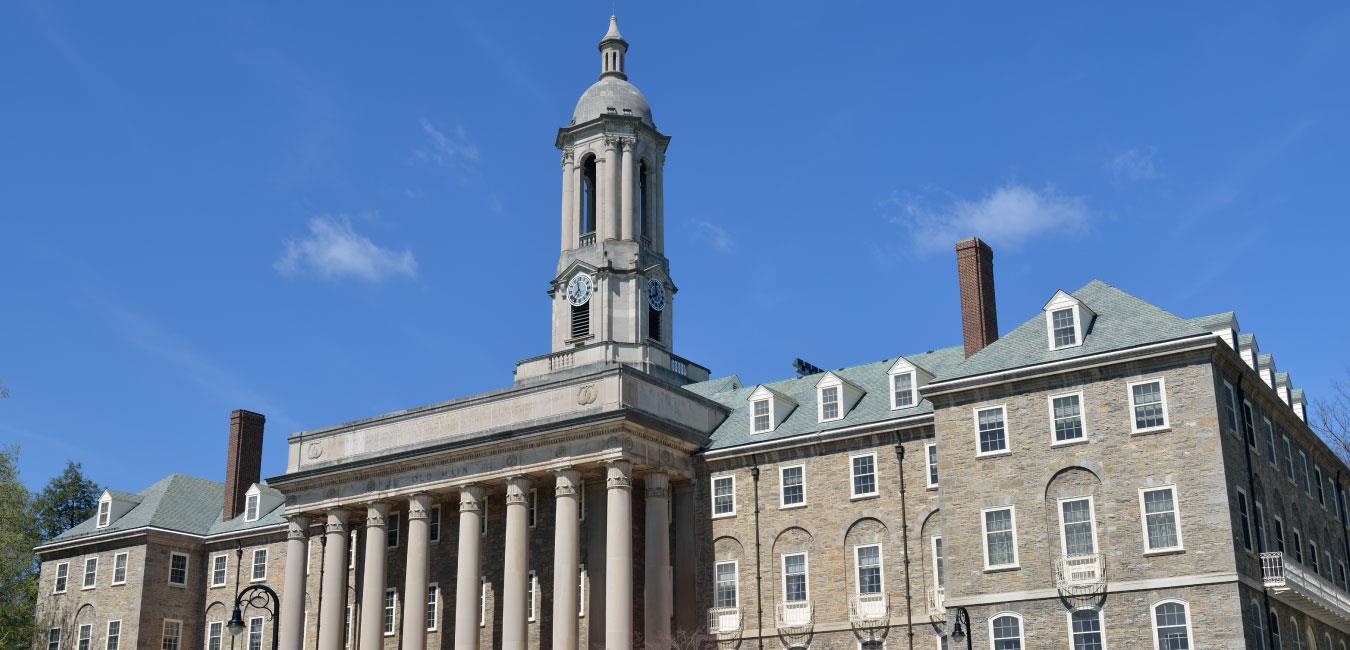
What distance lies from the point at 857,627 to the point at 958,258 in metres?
13.1

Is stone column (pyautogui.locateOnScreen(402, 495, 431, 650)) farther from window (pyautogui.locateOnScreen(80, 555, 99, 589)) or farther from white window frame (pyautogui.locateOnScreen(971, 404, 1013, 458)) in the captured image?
white window frame (pyautogui.locateOnScreen(971, 404, 1013, 458))

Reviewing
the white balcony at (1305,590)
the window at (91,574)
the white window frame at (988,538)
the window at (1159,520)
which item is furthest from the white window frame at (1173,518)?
the window at (91,574)

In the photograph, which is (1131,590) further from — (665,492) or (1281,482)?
(665,492)

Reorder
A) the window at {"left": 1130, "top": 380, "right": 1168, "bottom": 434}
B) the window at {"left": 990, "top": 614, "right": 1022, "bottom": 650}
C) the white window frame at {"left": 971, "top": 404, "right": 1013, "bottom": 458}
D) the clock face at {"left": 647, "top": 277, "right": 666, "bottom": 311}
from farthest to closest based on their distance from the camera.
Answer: the clock face at {"left": 647, "top": 277, "right": 666, "bottom": 311} < the white window frame at {"left": 971, "top": 404, "right": 1013, "bottom": 458} < the window at {"left": 990, "top": 614, "right": 1022, "bottom": 650} < the window at {"left": 1130, "top": 380, "right": 1168, "bottom": 434}

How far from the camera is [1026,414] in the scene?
44.4m

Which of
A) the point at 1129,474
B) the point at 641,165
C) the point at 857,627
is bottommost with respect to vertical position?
the point at 857,627

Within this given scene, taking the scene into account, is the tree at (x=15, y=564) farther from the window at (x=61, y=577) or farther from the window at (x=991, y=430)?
the window at (x=991, y=430)

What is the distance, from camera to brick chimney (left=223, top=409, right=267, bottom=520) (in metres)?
71.6

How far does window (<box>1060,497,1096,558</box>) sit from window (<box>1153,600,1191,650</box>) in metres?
2.54

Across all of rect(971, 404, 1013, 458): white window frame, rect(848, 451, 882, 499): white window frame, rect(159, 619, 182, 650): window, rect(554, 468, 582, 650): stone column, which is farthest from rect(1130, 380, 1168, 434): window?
rect(159, 619, 182, 650): window

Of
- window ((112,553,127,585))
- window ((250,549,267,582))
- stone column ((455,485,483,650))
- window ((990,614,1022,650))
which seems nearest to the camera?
window ((990,614,1022,650))

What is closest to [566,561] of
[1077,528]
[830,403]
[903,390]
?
[830,403]

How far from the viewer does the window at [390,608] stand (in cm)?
5988

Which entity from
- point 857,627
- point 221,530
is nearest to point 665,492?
point 857,627
